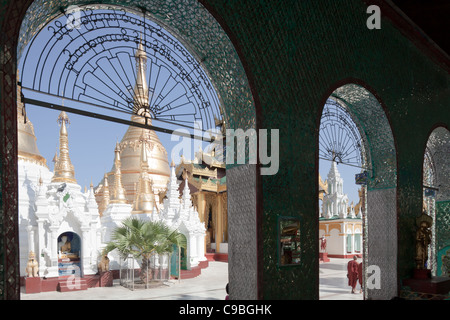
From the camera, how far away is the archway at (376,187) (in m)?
6.11

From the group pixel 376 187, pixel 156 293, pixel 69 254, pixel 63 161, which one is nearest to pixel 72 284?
pixel 69 254

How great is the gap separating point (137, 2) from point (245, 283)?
2675 mm

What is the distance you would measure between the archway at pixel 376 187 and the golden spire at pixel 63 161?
385 inches

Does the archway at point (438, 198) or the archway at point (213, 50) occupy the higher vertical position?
the archway at point (213, 50)

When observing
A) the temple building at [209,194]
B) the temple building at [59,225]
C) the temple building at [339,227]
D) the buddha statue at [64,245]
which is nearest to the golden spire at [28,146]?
the temple building at [59,225]

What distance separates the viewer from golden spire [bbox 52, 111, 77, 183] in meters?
13.9

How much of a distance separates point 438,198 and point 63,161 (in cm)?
1116

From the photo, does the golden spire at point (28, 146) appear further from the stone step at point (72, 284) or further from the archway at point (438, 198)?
the archway at point (438, 198)

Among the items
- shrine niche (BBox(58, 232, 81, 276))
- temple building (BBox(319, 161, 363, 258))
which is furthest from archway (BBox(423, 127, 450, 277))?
temple building (BBox(319, 161, 363, 258))

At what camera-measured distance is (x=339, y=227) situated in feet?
69.1

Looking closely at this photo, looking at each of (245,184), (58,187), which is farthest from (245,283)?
(58,187)

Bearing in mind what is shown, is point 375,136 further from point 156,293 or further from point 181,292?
point 156,293

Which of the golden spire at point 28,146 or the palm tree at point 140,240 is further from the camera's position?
the golden spire at point 28,146
